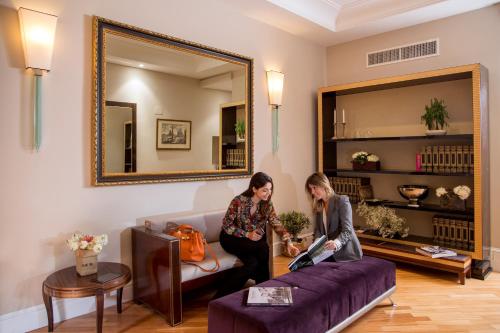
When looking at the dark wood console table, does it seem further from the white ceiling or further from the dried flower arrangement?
the white ceiling

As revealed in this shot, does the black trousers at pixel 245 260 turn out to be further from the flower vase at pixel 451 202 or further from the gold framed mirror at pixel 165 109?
the flower vase at pixel 451 202

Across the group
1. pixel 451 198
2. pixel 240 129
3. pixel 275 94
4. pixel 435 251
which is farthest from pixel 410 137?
pixel 240 129

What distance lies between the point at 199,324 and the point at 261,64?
2847 millimetres

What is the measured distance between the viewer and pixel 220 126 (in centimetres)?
374

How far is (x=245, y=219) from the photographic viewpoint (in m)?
3.05

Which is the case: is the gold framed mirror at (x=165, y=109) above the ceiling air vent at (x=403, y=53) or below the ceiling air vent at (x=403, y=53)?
below

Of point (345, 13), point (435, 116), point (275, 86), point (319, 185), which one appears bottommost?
point (319, 185)

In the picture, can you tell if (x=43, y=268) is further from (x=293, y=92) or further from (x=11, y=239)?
(x=293, y=92)

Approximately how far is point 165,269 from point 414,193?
2.89 m

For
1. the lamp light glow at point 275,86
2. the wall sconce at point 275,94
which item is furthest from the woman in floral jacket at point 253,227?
the lamp light glow at point 275,86

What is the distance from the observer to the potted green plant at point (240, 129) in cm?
389

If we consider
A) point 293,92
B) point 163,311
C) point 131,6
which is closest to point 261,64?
point 293,92

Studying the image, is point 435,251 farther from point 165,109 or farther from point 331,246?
point 165,109

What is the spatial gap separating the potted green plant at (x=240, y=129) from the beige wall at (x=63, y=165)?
645 mm
